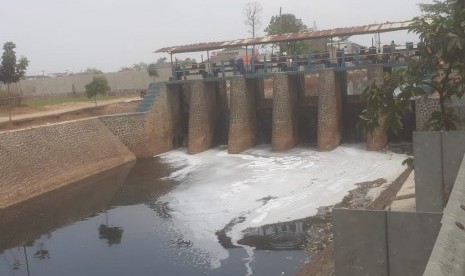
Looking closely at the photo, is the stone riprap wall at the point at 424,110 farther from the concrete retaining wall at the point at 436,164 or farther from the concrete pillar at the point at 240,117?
the concrete retaining wall at the point at 436,164

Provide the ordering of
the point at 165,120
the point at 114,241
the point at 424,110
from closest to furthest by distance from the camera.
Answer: the point at 114,241 → the point at 424,110 → the point at 165,120

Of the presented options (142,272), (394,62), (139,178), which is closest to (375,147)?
(394,62)

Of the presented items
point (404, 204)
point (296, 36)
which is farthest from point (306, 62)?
point (404, 204)

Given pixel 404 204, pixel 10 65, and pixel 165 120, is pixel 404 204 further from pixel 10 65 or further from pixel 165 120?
pixel 10 65

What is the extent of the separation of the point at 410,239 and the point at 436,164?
3.03 m

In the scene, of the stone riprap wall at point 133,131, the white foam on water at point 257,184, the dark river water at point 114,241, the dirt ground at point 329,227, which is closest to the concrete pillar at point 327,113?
the white foam on water at point 257,184

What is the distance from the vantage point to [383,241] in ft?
18.4

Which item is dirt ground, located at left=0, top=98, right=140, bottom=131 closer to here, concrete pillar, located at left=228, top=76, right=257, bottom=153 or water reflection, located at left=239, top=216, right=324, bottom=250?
concrete pillar, located at left=228, top=76, right=257, bottom=153

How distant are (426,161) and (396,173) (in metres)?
10.4

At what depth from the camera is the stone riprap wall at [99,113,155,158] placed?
25.9 metres

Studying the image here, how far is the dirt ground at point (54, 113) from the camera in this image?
24.4 m

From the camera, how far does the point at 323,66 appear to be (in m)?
24.5

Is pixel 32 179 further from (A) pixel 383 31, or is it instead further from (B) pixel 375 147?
(A) pixel 383 31

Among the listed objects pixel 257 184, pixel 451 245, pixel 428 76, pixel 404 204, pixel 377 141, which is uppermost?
pixel 428 76
